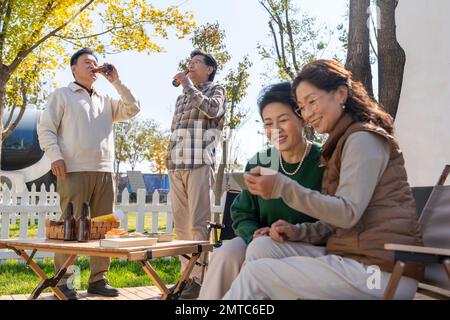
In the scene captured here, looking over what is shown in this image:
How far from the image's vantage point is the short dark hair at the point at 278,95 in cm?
257

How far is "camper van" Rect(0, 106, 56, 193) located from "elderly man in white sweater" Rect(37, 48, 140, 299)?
15.2m

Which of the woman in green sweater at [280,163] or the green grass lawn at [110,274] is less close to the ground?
the woman in green sweater at [280,163]

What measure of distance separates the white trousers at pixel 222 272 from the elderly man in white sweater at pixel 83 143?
7.86 feet

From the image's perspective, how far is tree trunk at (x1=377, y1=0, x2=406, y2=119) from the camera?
646 cm

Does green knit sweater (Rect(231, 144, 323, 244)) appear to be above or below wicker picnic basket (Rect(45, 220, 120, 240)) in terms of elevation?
above

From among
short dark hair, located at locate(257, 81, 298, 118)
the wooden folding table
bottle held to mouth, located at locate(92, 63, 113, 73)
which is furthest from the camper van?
short dark hair, located at locate(257, 81, 298, 118)

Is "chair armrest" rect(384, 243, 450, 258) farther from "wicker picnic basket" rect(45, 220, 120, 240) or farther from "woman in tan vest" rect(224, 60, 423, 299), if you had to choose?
"wicker picnic basket" rect(45, 220, 120, 240)

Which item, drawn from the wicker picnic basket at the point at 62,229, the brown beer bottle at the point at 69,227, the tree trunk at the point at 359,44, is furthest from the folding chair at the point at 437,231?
the tree trunk at the point at 359,44

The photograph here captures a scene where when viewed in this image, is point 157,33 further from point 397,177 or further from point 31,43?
point 397,177

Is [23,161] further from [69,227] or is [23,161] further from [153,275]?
[153,275]

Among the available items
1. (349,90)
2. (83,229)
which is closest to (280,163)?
(349,90)

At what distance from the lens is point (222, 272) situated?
92.5 inches

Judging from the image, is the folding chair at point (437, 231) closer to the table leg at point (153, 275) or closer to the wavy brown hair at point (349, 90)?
the wavy brown hair at point (349, 90)

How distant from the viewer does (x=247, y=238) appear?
2.53m
